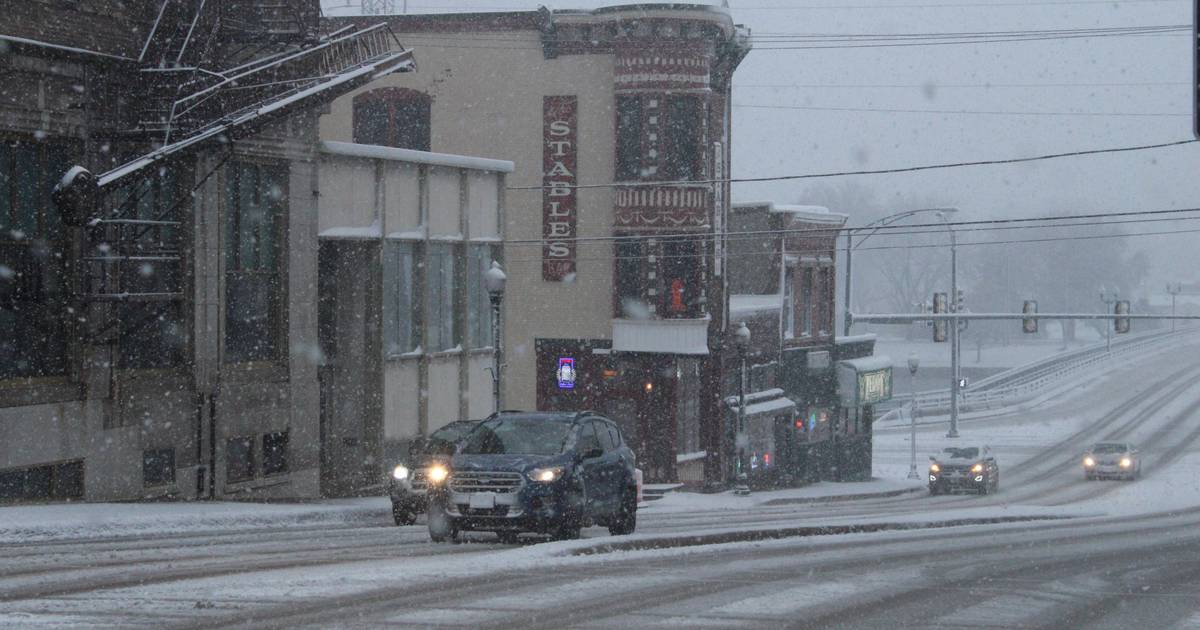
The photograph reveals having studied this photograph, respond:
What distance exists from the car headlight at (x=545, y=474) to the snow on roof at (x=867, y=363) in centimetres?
4185

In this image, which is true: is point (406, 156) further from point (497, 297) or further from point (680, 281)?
point (680, 281)

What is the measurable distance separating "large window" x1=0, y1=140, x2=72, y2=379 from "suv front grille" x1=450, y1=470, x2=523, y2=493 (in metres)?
9.33

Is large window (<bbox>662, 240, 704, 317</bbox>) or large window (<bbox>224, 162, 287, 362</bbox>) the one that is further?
large window (<bbox>662, 240, 704, 317</bbox>)

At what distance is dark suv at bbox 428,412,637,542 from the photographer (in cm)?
1786

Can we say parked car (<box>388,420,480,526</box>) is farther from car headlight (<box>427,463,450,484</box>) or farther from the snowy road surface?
car headlight (<box>427,463,450,484</box>)

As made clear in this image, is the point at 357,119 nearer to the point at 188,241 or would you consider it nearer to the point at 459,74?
the point at 459,74

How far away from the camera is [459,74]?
46.3 meters

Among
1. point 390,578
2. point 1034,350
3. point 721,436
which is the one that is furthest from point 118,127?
point 1034,350

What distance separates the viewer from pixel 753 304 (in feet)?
165

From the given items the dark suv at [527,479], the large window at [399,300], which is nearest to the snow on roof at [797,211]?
the large window at [399,300]

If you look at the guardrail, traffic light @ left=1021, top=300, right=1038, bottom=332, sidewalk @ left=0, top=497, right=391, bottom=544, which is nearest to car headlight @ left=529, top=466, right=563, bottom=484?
sidewalk @ left=0, top=497, right=391, bottom=544

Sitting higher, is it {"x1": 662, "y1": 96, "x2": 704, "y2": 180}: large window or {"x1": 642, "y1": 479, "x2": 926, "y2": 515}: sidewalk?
{"x1": 662, "y1": 96, "x2": 704, "y2": 180}: large window

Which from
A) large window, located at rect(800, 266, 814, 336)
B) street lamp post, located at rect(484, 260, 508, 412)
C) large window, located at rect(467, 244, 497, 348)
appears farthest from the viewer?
large window, located at rect(800, 266, 814, 336)

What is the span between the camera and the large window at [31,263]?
76.1 feet
